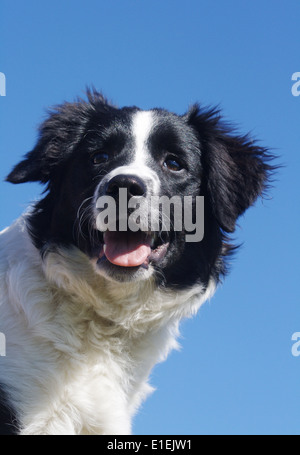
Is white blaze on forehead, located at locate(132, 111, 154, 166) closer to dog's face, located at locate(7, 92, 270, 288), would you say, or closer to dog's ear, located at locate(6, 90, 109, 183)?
dog's face, located at locate(7, 92, 270, 288)

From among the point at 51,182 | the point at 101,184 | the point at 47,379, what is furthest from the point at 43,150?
the point at 47,379

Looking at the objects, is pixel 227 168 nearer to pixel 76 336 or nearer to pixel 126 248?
pixel 126 248

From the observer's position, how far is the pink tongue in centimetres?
497

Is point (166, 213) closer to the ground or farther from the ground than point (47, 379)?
farther from the ground

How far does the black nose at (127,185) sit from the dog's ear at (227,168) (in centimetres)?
90

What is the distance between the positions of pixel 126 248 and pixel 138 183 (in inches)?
19.5

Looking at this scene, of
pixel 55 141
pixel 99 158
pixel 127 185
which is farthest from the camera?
pixel 55 141

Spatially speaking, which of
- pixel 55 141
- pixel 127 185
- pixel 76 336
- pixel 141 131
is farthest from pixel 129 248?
pixel 55 141

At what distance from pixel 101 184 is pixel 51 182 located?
76cm

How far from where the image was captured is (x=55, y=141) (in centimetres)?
582

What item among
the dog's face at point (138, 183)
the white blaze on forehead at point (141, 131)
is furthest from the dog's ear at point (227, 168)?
the white blaze on forehead at point (141, 131)

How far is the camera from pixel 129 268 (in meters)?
4.98

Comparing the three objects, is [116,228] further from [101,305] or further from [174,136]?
[174,136]

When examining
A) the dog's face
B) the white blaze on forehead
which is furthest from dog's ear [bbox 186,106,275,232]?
the white blaze on forehead
